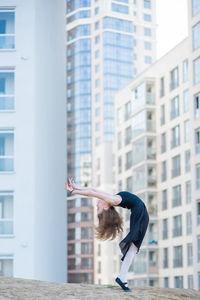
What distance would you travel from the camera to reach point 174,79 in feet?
217

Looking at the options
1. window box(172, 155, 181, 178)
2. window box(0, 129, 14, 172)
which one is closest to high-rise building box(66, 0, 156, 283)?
window box(172, 155, 181, 178)

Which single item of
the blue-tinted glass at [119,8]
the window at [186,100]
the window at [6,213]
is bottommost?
the window at [6,213]

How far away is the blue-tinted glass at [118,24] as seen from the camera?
127m

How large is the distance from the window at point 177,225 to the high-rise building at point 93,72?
172ft

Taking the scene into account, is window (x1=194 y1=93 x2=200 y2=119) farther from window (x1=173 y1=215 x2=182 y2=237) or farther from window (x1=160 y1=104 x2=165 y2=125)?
window (x1=160 y1=104 x2=165 y2=125)

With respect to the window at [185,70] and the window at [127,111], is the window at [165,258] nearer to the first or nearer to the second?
the window at [185,70]

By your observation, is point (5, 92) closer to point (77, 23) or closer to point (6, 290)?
point (6, 290)

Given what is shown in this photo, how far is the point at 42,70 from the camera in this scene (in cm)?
3609

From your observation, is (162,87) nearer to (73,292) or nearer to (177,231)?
(177,231)

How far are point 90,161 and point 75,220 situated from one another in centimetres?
1047

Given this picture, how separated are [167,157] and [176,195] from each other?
4.24 metres

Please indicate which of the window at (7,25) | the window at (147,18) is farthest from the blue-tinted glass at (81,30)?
the window at (7,25)

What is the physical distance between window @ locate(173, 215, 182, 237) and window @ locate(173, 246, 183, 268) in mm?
1206

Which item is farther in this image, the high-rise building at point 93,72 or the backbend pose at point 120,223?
the high-rise building at point 93,72
